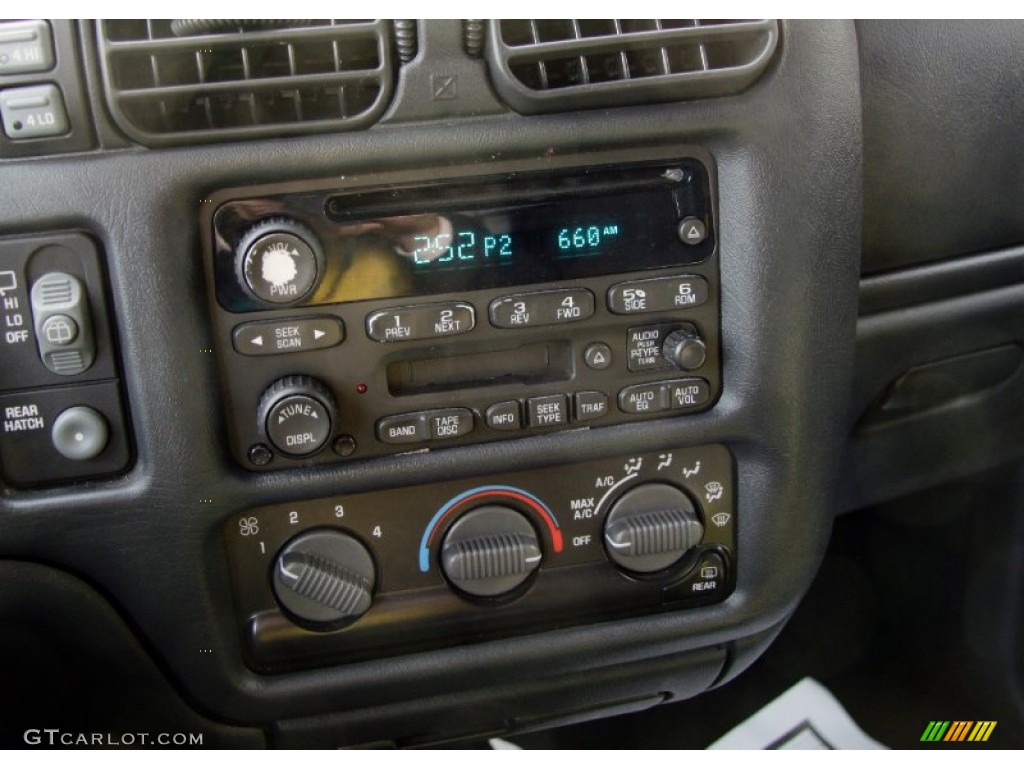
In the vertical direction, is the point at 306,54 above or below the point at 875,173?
above

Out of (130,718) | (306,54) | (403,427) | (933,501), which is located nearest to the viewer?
(306,54)

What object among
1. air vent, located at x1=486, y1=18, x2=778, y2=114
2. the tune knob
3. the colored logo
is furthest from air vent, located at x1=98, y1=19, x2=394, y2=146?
the colored logo

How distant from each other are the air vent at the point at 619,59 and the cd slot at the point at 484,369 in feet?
0.70

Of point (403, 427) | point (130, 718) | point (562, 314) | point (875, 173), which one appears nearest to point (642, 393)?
point (562, 314)

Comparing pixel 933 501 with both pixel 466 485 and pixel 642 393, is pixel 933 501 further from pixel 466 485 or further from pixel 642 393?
pixel 466 485

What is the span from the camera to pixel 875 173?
1041mm

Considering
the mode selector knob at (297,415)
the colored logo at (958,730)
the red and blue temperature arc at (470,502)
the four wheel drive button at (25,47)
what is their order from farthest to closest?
1. the colored logo at (958,730)
2. the red and blue temperature arc at (470,502)
3. the mode selector knob at (297,415)
4. the four wheel drive button at (25,47)

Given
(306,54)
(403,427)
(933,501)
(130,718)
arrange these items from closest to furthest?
(306,54), (403,427), (130,718), (933,501)

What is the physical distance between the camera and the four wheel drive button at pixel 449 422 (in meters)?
0.91

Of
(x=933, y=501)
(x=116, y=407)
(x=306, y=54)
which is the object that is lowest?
(x=933, y=501)

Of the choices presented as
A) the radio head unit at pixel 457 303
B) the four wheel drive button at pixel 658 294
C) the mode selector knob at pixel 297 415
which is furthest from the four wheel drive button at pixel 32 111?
the four wheel drive button at pixel 658 294

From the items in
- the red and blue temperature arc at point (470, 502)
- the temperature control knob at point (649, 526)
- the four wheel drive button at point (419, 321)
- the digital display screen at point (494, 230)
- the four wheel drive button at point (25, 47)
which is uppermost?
the four wheel drive button at point (25, 47)

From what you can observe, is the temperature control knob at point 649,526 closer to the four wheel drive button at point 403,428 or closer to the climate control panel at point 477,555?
the climate control panel at point 477,555
